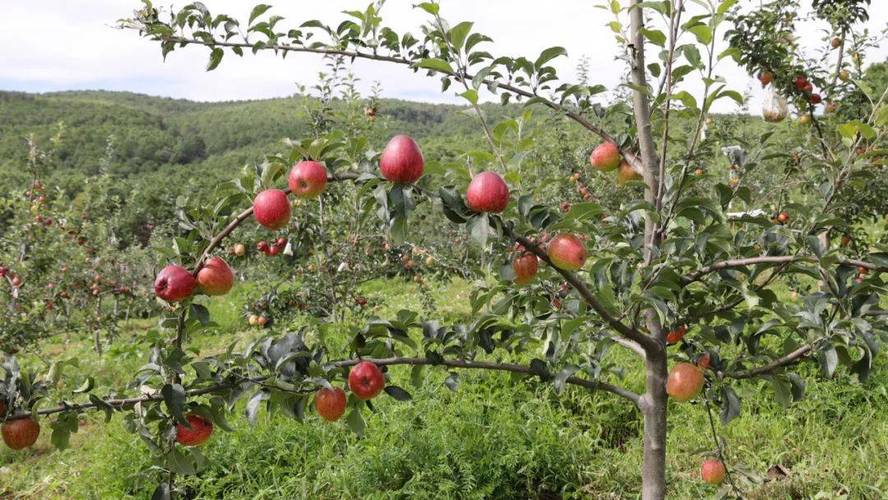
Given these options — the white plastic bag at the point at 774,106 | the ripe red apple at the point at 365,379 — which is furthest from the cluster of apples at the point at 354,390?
the white plastic bag at the point at 774,106

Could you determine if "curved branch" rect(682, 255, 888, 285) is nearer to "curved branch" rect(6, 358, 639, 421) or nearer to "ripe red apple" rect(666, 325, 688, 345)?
"ripe red apple" rect(666, 325, 688, 345)

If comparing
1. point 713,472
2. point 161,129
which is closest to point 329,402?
point 713,472

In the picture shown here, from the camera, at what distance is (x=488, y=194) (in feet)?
3.49

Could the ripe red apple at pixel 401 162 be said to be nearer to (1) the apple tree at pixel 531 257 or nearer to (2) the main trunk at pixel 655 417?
(1) the apple tree at pixel 531 257

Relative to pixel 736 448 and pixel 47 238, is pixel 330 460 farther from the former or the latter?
pixel 47 238

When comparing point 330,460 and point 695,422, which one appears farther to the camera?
point 695,422

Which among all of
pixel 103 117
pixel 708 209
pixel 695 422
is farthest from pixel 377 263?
pixel 103 117

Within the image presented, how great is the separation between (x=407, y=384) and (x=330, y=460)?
2.92 feet

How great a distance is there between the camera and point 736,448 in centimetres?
299

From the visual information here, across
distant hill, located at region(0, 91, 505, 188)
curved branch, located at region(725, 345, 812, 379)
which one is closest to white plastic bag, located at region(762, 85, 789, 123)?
curved branch, located at region(725, 345, 812, 379)

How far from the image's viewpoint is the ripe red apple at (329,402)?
4.80ft

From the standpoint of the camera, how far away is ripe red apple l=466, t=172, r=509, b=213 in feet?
3.49

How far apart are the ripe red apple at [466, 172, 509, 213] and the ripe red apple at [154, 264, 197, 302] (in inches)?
23.9

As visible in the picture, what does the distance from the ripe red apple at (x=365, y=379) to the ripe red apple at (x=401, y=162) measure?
59 centimetres
